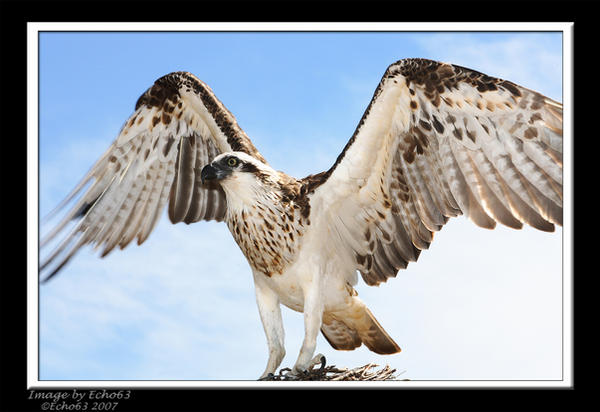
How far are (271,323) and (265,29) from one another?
2.83m

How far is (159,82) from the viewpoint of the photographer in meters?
8.52

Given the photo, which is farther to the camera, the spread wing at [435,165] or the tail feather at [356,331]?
the tail feather at [356,331]

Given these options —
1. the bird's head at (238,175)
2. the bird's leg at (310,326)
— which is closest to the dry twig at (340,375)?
the bird's leg at (310,326)

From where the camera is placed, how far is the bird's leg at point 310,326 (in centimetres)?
730

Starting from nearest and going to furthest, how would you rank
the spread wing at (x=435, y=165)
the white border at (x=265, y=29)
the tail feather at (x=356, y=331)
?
the white border at (x=265, y=29), the spread wing at (x=435, y=165), the tail feather at (x=356, y=331)

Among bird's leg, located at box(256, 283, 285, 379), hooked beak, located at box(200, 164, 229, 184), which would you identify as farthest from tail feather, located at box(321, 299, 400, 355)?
hooked beak, located at box(200, 164, 229, 184)

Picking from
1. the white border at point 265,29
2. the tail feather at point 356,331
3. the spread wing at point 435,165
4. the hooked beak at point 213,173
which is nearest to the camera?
the white border at point 265,29

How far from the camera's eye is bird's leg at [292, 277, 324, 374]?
730 cm

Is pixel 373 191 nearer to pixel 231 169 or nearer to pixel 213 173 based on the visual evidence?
pixel 231 169

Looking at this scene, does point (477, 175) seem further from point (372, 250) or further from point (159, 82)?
point (159, 82)

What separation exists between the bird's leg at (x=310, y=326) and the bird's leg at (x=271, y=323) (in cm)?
36

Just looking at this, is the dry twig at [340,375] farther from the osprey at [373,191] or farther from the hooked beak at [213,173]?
the hooked beak at [213,173]

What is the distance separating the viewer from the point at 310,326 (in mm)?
7410
